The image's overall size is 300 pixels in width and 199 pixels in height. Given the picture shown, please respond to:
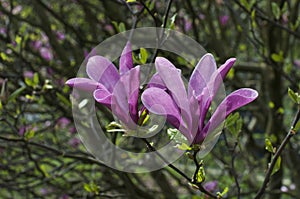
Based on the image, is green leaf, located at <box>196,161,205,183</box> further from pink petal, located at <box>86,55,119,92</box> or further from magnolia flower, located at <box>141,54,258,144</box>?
pink petal, located at <box>86,55,119,92</box>

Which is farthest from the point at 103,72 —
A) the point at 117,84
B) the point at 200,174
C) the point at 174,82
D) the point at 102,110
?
the point at 102,110

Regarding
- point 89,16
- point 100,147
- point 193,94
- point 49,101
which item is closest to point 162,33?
point 193,94

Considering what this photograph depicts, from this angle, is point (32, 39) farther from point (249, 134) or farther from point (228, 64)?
point (228, 64)

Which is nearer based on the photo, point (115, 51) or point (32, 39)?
point (115, 51)

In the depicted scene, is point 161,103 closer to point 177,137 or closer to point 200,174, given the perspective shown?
point 177,137

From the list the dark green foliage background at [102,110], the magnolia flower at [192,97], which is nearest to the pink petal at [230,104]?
the magnolia flower at [192,97]

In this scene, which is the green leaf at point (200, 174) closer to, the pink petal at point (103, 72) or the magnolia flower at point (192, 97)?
the magnolia flower at point (192, 97)
